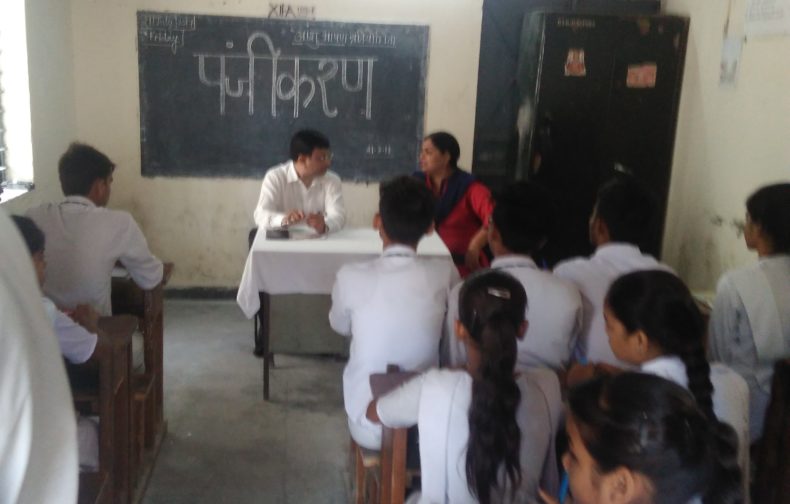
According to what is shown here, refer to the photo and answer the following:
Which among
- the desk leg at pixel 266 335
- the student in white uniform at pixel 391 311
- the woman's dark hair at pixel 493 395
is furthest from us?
the desk leg at pixel 266 335

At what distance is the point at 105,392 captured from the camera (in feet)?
6.59

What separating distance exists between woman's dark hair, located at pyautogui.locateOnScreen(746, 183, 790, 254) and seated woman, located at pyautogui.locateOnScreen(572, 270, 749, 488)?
2.13 ft

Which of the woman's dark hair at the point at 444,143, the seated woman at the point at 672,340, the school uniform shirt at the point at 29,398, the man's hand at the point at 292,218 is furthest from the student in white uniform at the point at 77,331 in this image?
the woman's dark hair at the point at 444,143

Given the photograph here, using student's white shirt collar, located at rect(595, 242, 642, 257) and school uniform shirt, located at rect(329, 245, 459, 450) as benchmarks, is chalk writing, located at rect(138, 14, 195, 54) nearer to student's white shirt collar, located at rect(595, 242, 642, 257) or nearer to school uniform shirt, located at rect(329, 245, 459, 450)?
school uniform shirt, located at rect(329, 245, 459, 450)

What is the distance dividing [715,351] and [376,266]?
1.05 meters

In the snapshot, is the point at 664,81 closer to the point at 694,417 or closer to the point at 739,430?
the point at 739,430

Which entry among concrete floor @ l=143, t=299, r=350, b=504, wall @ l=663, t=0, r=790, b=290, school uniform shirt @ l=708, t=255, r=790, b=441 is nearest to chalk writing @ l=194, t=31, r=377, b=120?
concrete floor @ l=143, t=299, r=350, b=504

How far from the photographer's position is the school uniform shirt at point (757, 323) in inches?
80.5

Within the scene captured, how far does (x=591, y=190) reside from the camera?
416 cm

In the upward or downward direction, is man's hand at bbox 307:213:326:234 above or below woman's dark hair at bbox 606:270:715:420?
below

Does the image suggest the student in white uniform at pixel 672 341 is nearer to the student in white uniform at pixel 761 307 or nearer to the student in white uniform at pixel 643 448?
the student in white uniform at pixel 643 448

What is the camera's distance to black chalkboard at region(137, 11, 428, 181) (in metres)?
4.37

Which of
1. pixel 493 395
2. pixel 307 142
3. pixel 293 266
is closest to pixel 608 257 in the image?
pixel 493 395

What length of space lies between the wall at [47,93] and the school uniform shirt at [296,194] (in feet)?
3.80
